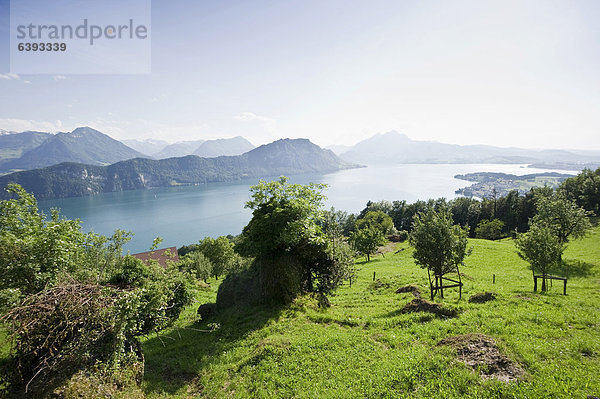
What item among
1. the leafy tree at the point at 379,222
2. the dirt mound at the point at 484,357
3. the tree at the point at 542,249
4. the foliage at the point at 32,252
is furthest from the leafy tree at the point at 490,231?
the foliage at the point at 32,252

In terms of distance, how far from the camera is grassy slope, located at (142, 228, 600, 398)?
26.5ft

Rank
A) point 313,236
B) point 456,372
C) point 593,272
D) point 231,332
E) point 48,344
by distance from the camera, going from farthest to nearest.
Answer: point 593,272
point 313,236
point 231,332
point 456,372
point 48,344

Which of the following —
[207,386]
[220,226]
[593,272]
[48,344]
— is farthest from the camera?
[220,226]

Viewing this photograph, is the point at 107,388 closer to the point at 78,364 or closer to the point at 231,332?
the point at 78,364

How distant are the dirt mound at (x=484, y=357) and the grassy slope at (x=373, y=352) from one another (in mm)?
313

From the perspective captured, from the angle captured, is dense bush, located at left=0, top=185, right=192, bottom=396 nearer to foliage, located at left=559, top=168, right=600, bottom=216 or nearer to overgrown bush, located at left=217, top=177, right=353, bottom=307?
overgrown bush, located at left=217, top=177, right=353, bottom=307

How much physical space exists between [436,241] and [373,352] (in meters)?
9.26

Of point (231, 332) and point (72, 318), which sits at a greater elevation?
point (72, 318)

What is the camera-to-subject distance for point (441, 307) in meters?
13.7

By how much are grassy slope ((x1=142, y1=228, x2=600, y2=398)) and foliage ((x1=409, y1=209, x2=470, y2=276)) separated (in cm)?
251

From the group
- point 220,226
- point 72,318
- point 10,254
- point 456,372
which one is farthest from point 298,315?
point 220,226

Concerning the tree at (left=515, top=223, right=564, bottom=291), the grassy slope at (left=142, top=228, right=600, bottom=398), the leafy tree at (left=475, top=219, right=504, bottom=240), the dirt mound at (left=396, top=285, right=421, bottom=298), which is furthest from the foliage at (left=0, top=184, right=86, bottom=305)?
the leafy tree at (left=475, top=219, right=504, bottom=240)

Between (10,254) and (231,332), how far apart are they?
32.7 ft

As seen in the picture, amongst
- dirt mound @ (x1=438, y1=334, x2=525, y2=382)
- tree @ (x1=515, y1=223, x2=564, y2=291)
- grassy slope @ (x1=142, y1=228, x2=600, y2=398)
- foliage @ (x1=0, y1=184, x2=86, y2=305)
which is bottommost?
grassy slope @ (x1=142, y1=228, x2=600, y2=398)
